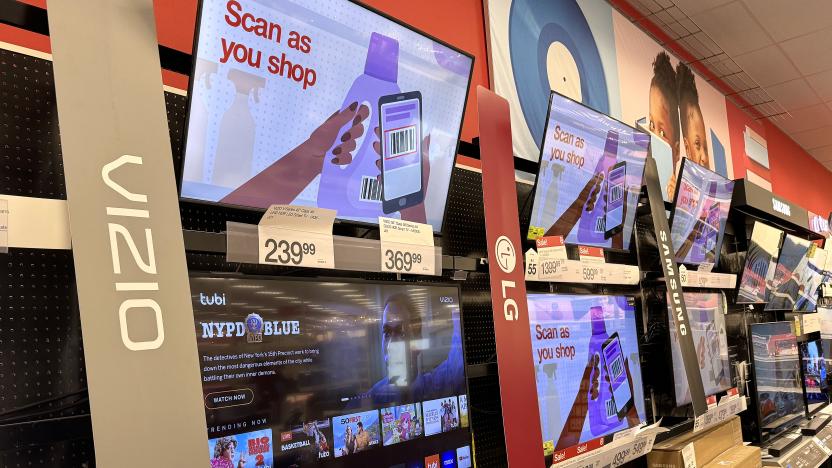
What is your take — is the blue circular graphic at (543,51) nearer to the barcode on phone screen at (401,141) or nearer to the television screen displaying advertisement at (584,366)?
the television screen displaying advertisement at (584,366)

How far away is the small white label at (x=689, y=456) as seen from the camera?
271cm

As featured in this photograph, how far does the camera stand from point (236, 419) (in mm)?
1345

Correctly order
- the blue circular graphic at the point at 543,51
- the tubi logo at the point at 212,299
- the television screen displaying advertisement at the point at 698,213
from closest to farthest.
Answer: the tubi logo at the point at 212,299, the blue circular graphic at the point at 543,51, the television screen displaying advertisement at the point at 698,213

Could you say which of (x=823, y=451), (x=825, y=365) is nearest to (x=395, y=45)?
(x=823, y=451)

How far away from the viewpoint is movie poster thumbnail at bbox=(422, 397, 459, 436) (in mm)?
1773

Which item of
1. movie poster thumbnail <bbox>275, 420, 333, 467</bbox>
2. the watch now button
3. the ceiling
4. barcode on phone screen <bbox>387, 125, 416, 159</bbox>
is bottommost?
movie poster thumbnail <bbox>275, 420, 333, 467</bbox>

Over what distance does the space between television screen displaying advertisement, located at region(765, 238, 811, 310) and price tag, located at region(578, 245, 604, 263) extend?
2498mm

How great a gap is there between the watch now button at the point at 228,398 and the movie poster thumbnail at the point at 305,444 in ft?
0.43

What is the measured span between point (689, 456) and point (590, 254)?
1103 mm

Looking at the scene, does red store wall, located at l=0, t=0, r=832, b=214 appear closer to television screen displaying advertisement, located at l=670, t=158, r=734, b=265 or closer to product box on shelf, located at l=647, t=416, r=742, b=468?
television screen displaying advertisement, located at l=670, t=158, r=734, b=265

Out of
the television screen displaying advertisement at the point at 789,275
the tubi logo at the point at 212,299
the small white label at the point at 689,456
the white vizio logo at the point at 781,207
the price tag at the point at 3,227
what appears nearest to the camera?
the price tag at the point at 3,227

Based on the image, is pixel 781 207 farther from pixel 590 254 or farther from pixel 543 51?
pixel 590 254

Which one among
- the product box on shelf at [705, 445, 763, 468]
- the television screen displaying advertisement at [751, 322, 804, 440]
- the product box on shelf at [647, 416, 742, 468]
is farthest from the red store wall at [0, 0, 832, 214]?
the television screen displaying advertisement at [751, 322, 804, 440]

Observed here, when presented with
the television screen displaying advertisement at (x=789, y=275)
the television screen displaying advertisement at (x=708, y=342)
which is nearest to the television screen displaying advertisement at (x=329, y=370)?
the television screen displaying advertisement at (x=708, y=342)
